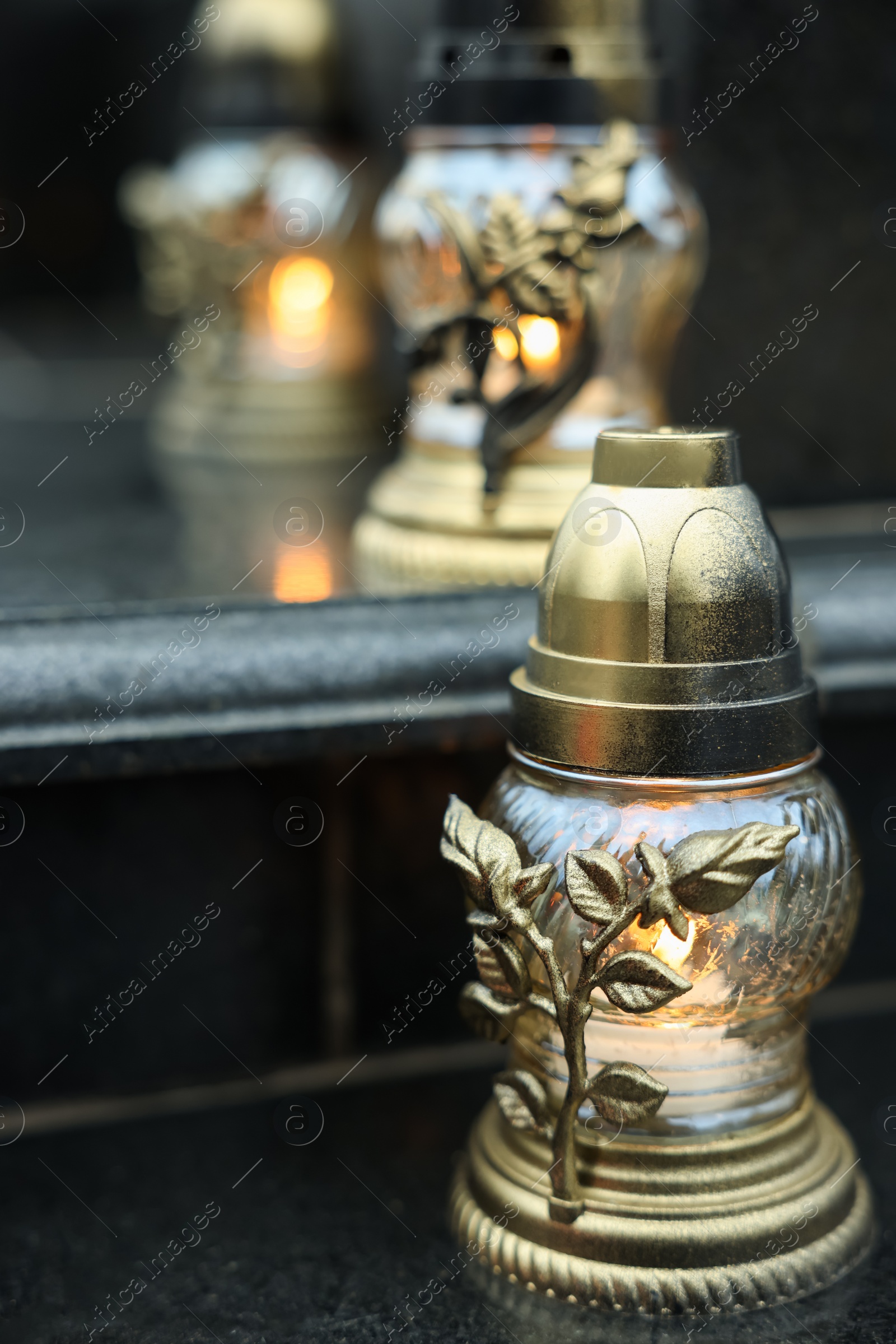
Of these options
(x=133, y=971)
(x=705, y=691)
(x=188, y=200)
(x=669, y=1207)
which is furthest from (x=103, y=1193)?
(x=188, y=200)

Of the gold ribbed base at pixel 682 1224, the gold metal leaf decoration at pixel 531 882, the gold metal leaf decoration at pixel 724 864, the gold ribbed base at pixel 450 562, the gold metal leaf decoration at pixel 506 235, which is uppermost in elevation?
the gold metal leaf decoration at pixel 506 235

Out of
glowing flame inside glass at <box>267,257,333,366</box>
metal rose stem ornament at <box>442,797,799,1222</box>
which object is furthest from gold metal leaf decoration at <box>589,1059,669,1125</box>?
glowing flame inside glass at <box>267,257,333,366</box>

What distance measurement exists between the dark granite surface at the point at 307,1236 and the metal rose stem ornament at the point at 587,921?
101 millimetres

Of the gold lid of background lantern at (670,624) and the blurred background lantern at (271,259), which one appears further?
the blurred background lantern at (271,259)

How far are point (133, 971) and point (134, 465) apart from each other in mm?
723

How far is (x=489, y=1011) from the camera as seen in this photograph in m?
0.64

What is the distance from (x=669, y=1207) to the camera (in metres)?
0.63

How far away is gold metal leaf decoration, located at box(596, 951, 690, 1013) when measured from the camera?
0.58m

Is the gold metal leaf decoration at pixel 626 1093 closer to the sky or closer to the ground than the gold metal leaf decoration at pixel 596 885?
closer to the ground

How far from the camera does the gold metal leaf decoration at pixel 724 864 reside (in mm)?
570

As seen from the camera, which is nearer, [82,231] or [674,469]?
[674,469]

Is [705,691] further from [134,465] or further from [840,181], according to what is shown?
[134,465]

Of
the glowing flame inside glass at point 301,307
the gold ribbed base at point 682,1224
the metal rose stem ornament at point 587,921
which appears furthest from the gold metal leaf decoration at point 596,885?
the glowing flame inside glass at point 301,307

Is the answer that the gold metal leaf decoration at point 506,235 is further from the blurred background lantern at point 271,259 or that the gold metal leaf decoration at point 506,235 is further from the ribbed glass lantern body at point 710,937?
the blurred background lantern at point 271,259
